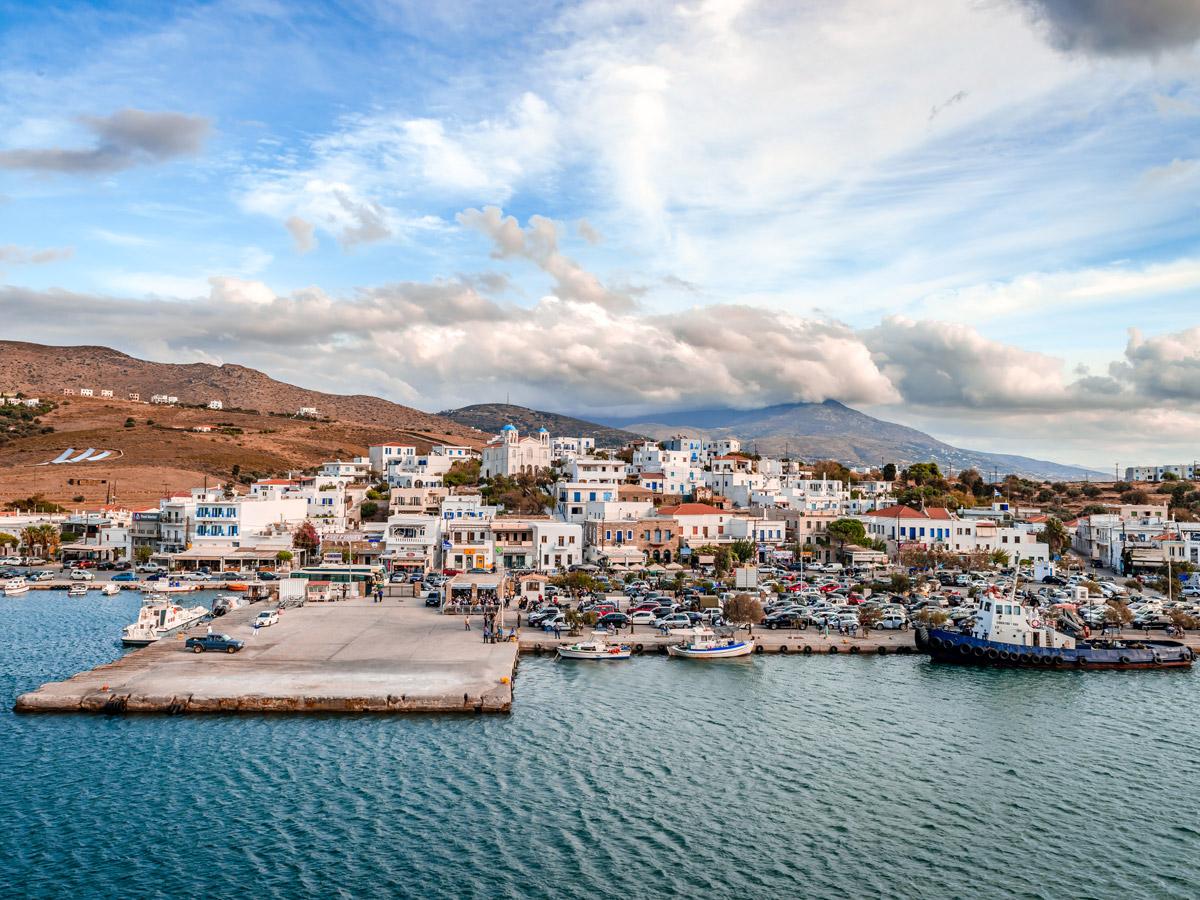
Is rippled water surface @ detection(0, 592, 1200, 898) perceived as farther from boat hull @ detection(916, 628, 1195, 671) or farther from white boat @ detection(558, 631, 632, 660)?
boat hull @ detection(916, 628, 1195, 671)

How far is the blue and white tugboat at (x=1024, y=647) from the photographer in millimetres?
44719

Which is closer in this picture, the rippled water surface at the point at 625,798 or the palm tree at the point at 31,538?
the rippled water surface at the point at 625,798

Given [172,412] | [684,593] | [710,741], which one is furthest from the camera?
[172,412]

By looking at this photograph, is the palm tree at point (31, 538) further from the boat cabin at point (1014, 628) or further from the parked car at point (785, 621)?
the boat cabin at point (1014, 628)

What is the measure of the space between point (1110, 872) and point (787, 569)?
50.9 metres

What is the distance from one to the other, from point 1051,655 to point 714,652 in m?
17.0

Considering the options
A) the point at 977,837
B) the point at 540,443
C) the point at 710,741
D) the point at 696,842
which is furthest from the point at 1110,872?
the point at 540,443

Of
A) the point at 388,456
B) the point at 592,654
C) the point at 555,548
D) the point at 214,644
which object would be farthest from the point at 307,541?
the point at 388,456

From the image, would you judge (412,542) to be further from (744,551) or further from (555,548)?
(744,551)

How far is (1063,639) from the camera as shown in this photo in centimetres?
4562

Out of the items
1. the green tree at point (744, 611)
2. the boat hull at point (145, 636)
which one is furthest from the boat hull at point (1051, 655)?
the boat hull at point (145, 636)

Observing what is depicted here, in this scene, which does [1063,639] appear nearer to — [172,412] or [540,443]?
[540,443]

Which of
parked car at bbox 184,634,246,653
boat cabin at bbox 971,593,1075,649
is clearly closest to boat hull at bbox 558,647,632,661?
parked car at bbox 184,634,246,653

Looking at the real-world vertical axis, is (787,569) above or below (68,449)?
below
